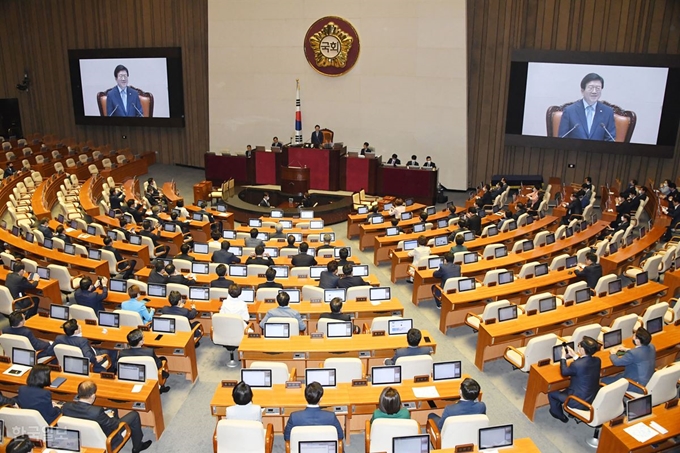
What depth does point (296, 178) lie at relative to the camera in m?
18.2

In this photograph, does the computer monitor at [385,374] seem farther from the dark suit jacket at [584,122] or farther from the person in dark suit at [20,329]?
the dark suit jacket at [584,122]

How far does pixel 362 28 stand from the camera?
20.0m

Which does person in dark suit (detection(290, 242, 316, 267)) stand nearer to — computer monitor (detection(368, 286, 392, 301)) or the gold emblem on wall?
computer monitor (detection(368, 286, 392, 301))

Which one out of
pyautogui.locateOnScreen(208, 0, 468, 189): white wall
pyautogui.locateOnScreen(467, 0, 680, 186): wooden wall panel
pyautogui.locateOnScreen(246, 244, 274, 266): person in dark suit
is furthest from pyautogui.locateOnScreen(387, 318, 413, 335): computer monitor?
pyautogui.locateOnScreen(467, 0, 680, 186): wooden wall panel

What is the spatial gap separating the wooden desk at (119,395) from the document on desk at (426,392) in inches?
121

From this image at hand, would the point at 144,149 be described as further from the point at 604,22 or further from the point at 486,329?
the point at 486,329

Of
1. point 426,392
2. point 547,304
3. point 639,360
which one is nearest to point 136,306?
point 426,392

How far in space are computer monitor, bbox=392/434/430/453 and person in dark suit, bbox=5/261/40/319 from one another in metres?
6.99

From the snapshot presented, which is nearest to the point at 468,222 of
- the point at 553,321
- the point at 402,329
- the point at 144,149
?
the point at 553,321

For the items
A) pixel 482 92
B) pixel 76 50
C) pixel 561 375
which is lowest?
pixel 561 375

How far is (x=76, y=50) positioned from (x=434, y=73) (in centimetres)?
1557

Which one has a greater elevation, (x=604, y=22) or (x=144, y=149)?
(x=604, y=22)

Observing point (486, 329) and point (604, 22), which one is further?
point (604, 22)

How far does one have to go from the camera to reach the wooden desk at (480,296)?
936 cm
